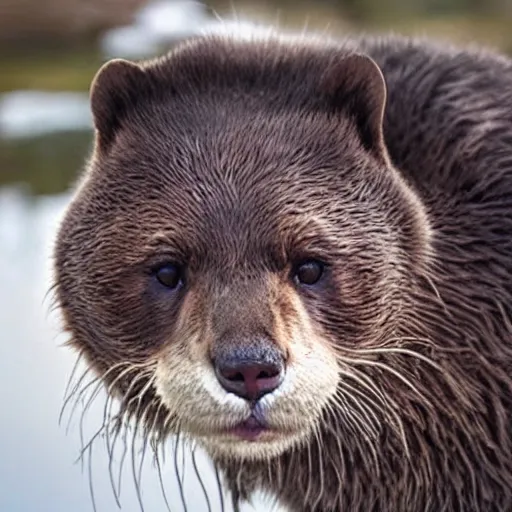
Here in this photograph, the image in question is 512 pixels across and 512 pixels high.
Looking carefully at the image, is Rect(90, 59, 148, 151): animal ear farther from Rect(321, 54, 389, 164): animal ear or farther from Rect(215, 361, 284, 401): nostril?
Rect(215, 361, 284, 401): nostril

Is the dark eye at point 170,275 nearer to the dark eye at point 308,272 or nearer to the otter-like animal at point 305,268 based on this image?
the otter-like animal at point 305,268

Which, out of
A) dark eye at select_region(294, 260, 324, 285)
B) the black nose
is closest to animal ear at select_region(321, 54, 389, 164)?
dark eye at select_region(294, 260, 324, 285)

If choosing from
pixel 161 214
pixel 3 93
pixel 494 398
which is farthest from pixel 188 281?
pixel 3 93

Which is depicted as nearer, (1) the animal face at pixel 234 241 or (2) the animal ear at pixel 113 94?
(1) the animal face at pixel 234 241

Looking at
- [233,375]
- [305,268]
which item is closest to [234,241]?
[305,268]

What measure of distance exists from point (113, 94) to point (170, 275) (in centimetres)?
45

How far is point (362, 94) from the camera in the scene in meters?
2.82

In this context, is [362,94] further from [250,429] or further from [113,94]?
[250,429]

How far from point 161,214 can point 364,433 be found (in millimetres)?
600

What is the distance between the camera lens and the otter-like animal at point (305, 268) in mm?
2607

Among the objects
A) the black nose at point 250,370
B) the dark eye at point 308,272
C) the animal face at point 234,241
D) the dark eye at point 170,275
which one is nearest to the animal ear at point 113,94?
the animal face at point 234,241

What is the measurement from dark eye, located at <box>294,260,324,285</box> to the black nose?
0.85 feet

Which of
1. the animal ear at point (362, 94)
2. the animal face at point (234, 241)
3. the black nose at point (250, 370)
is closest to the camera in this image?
the black nose at point (250, 370)

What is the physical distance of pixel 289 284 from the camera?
8.65 feet
